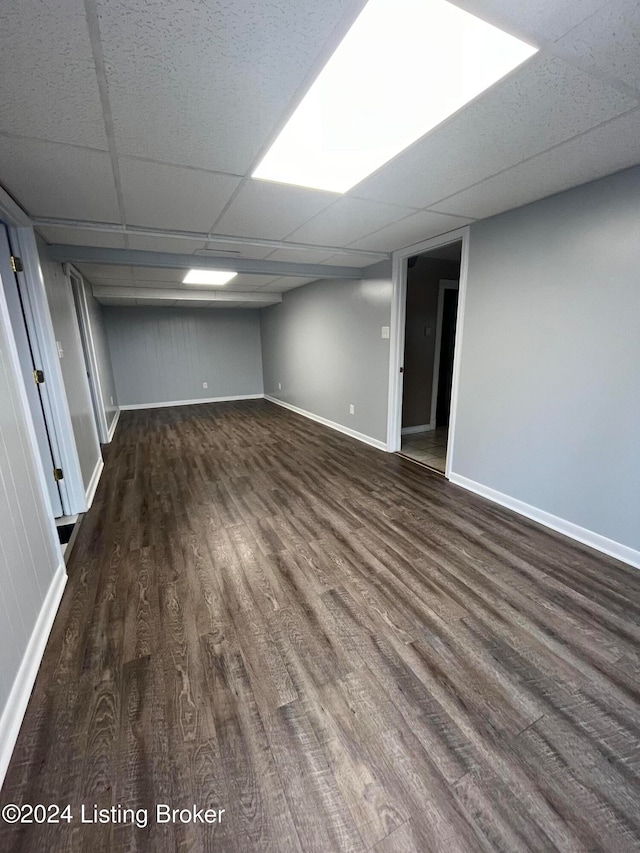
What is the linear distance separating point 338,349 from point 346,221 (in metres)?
2.35

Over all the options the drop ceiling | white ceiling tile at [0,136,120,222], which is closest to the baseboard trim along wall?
the drop ceiling

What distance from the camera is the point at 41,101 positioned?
1234 mm

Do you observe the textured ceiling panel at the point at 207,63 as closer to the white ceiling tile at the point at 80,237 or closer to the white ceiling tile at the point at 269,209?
the white ceiling tile at the point at 269,209

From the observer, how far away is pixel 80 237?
281cm

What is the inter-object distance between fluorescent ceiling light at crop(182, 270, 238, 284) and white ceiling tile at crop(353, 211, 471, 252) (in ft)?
6.26

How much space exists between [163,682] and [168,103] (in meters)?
2.25

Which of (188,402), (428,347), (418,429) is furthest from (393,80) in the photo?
(188,402)

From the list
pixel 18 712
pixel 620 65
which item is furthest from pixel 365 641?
pixel 620 65

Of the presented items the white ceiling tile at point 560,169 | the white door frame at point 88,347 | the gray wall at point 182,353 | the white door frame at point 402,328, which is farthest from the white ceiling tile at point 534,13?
the gray wall at point 182,353

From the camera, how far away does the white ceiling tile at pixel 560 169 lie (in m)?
1.54

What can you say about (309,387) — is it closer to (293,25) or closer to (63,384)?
(63,384)

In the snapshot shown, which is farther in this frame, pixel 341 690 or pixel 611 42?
pixel 341 690

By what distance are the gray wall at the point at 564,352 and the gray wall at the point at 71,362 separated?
3409 mm

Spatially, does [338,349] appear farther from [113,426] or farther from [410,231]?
[113,426]
